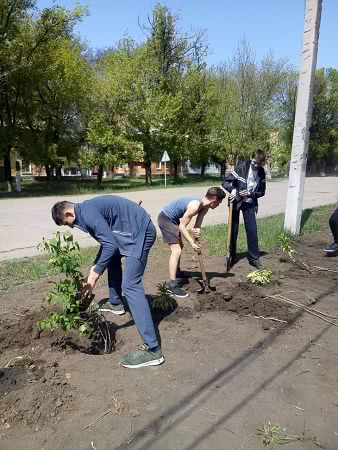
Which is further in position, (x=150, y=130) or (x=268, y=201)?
(x=150, y=130)

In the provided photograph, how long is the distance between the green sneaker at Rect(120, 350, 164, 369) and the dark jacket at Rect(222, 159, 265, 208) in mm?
3724

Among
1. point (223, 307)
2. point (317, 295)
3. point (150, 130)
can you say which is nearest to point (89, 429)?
point (223, 307)

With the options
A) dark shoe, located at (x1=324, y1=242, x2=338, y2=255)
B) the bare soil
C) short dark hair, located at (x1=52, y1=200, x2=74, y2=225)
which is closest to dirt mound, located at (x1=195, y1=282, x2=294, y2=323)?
the bare soil

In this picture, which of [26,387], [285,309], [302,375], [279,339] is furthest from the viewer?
[285,309]

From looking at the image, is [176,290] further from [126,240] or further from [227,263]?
[126,240]

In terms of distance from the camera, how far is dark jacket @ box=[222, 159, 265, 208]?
711cm

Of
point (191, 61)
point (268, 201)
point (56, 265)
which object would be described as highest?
point (191, 61)

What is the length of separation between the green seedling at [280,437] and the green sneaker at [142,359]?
3.76ft

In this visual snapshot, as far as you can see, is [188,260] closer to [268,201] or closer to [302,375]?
[302,375]

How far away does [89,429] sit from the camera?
3092 mm

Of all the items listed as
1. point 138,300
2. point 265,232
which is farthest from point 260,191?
point 138,300

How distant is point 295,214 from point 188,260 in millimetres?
3356

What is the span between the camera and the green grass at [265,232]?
8922 mm

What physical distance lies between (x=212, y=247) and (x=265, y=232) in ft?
6.80
